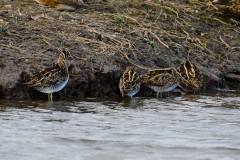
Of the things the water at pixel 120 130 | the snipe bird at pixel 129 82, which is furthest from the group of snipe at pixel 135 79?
the water at pixel 120 130

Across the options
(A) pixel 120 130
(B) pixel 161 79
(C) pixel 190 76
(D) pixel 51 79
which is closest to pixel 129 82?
(B) pixel 161 79

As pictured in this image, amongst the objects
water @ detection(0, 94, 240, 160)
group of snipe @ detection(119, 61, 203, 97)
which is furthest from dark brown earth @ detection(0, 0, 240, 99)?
water @ detection(0, 94, 240, 160)

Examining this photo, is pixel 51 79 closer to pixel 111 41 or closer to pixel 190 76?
pixel 111 41

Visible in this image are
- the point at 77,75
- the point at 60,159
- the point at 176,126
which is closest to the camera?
the point at 60,159

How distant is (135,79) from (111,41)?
1.58 metres

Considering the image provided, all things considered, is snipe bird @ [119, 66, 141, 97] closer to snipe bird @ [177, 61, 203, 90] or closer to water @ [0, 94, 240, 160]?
water @ [0, 94, 240, 160]

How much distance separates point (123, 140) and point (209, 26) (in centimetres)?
733

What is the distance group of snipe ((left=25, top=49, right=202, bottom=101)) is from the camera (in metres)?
12.9

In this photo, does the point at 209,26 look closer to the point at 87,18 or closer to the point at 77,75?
the point at 87,18

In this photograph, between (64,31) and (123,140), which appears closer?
(123,140)

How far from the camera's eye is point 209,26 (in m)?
17.6

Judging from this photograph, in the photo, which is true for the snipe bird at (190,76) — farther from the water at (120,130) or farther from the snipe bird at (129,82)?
the snipe bird at (129,82)

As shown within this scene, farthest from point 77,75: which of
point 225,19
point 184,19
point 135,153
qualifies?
point 225,19

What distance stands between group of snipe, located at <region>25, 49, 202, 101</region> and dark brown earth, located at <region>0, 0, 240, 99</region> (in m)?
0.26
